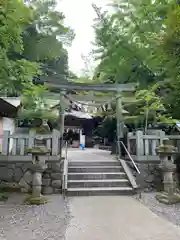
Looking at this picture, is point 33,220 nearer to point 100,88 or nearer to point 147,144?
point 147,144

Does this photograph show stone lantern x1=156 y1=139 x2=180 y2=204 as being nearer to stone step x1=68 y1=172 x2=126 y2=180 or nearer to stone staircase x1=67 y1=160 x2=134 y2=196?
stone staircase x1=67 y1=160 x2=134 y2=196

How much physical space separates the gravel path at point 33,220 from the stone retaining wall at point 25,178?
3.41 feet

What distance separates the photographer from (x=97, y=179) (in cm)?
759

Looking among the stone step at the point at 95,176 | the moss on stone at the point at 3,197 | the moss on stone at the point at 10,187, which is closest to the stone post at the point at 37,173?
the moss on stone at the point at 3,197

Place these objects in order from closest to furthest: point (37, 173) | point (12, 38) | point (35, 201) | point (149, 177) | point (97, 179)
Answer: point (12, 38)
point (35, 201)
point (37, 173)
point (97, 179)
point (149, 177)

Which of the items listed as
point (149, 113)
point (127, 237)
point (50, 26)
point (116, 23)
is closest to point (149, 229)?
point (127, 237)

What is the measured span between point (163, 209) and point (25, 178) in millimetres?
4272

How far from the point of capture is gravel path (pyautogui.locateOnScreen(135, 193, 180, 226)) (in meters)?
4.79

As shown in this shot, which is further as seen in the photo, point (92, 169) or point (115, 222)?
point (92, 169)

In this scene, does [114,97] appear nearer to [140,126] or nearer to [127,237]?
[140,126]

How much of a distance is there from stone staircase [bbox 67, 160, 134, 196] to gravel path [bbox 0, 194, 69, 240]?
41.0 inches

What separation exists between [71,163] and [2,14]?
5.68m

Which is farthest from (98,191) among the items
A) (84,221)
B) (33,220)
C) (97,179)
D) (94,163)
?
(33,220)

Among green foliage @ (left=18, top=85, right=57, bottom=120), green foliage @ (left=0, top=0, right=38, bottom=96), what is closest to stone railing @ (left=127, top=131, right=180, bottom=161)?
green foliage @ (left=18, top=85, right=57, bottom=120)
